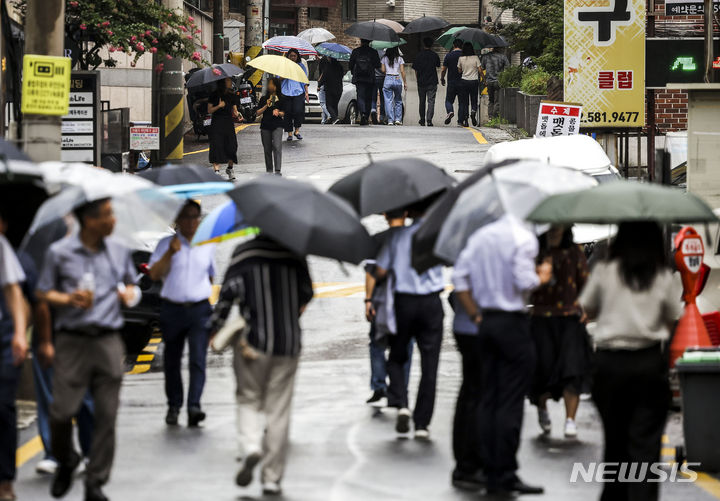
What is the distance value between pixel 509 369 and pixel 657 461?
1184mm

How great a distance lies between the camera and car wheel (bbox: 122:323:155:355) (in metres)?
15.0

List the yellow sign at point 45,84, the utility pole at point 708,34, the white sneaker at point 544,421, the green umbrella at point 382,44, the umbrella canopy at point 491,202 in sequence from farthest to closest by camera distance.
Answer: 1. the green umbrella at point 382,44
2. the utility pole at point 708,34
3. the yellow sign at point 45,84
4. the white sneaker at point 544,421
5. the umbrella canopy at point 491,202

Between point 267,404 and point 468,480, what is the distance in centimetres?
141

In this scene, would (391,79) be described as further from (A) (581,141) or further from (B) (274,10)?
(B) (274,10)

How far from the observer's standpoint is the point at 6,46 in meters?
18.9

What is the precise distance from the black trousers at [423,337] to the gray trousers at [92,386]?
110 inches

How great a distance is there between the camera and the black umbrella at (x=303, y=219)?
8625 mm

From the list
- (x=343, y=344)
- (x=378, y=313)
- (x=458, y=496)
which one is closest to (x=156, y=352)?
(x=343, y=344)

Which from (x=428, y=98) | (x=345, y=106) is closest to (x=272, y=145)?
(x=428, y=98)

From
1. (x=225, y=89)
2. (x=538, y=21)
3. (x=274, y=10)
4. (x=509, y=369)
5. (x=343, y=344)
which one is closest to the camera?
(x=509, y=369)

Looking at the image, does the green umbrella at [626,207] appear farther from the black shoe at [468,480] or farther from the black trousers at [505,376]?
the black shoe at [468,480]

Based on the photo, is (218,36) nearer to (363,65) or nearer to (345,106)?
(345,106)

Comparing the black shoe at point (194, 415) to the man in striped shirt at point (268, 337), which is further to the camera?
the black shoe at point (194, 415)

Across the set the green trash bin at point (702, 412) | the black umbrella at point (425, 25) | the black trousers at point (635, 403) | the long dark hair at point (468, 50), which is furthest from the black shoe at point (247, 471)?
the black umbrella at point (425, 25)
